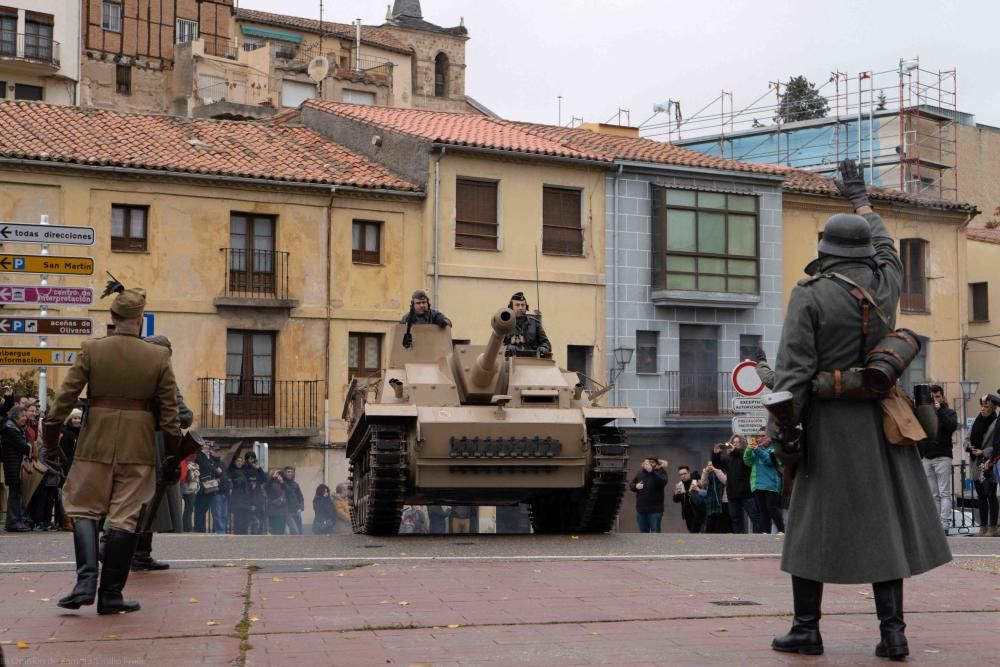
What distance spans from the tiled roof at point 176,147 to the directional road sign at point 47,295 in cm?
1152

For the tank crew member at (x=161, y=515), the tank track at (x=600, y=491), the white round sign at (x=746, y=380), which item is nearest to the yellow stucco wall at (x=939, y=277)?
the white round sign at (x=746, y=380)

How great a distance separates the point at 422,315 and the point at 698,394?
65.1 feet

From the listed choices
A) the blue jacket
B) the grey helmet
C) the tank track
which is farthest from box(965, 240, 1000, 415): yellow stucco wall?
the grey helmet

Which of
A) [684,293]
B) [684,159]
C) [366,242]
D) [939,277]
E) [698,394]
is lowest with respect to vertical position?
[698,394]

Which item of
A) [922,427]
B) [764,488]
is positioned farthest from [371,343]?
[922,427]

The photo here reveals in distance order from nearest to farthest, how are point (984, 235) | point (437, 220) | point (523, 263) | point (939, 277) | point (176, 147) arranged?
1. point (176, 147)
2. point (437, 220)
3. point (523, 263)
4. point (939, 277)
5. point (984, 235)

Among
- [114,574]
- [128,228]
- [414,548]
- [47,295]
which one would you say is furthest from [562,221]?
[114,574]

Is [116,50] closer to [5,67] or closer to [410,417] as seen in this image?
→ [5,67]

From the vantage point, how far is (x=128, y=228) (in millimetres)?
30688

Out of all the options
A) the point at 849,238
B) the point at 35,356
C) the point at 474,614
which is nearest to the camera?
the point at 849,238

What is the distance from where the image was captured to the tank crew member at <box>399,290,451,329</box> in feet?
55.9

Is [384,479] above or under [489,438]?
under

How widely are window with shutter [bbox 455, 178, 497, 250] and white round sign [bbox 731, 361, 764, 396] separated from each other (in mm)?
14276

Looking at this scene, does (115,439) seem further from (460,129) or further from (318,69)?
(318,69)
